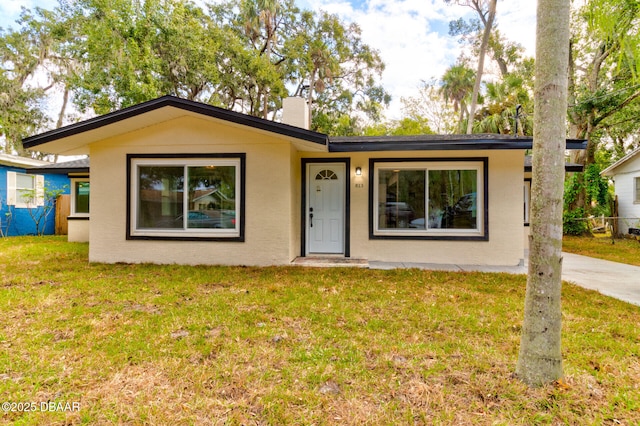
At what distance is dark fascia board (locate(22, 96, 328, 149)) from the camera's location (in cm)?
525

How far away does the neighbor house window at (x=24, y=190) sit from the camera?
1089 centimetres

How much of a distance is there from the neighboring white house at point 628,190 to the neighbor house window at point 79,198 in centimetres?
1906

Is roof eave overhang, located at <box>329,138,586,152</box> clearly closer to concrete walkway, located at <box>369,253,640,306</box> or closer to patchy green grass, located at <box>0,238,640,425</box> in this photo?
concrete walkway, located at <box>369,253,640,306</box>

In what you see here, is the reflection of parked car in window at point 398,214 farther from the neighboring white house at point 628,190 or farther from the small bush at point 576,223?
the neighboring white house at point 628,190

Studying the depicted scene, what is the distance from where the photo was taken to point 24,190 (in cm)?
1126

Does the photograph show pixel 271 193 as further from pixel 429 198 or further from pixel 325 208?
pixel 429 198

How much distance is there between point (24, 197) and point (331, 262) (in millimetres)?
12201

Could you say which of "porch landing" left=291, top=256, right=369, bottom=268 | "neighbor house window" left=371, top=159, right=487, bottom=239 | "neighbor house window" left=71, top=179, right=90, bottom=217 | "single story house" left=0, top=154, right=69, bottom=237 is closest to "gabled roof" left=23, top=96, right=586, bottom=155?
"neighbor house window" left=371, top=159, right=487, bottom=239

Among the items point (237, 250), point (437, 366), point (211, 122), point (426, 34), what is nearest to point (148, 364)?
point (437, 366)

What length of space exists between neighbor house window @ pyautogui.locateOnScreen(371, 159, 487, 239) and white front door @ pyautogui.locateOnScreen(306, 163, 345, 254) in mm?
768

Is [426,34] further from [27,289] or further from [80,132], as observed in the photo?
[27,289]

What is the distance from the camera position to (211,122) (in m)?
5.96

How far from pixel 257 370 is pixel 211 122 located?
4990 mm

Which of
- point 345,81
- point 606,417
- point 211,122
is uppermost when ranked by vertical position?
point 345,81
